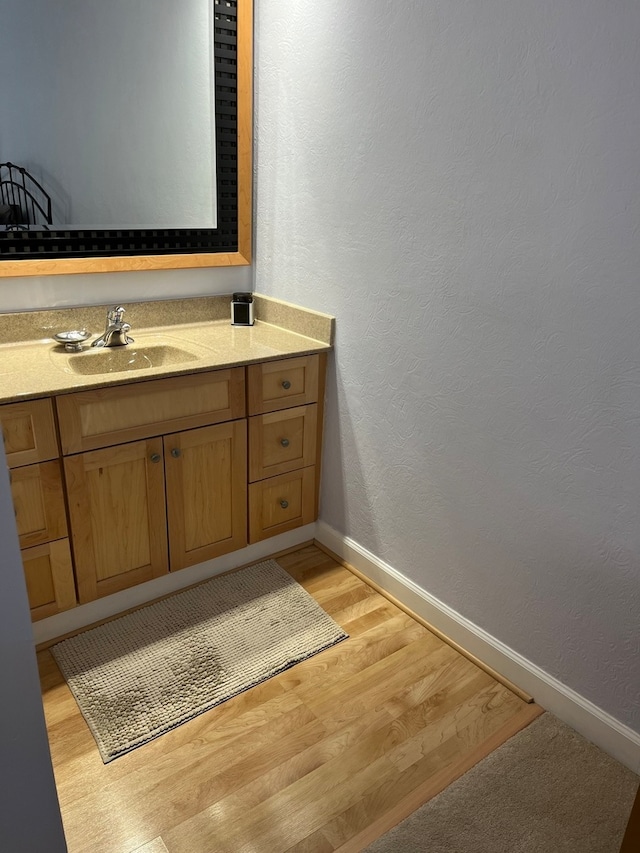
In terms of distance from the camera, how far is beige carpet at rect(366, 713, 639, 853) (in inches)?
Answer: 56.2

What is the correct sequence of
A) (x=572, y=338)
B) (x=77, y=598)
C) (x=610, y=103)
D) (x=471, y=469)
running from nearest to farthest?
(x=610, y=103) < (x=572, y=338) < (x=471, y=469) < (x=77, y=598)

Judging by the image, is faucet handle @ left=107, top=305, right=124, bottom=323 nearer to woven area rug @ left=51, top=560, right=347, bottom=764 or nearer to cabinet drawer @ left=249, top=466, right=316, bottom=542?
cabinet drawer @ left=249, top=466, right=316, bottom=542

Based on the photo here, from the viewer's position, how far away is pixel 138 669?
1.87m

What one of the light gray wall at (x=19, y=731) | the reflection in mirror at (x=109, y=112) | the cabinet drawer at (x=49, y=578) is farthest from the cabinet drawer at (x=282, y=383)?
the light gray wall at (x=19, y=731)

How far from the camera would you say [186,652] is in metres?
1.94

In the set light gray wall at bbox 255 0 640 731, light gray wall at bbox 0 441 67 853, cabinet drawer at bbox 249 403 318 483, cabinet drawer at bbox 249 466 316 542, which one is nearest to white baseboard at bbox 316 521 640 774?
light gray wall at bbox 255 0 640 731

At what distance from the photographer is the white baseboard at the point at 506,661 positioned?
5.31 feet

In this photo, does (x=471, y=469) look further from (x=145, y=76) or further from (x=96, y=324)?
(x=145, y=76)

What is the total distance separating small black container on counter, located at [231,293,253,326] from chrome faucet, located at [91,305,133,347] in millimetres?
441

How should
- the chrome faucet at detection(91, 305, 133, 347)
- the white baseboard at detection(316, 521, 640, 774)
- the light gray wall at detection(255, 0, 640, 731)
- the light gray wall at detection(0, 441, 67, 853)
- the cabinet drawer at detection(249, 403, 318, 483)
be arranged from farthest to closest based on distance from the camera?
1. the cabinet drawer at detection(249, 403, 318, 483)
2. the chrome faucet at detection(91, 305, 133, 347)
3. the white baseboard at detection(316, 521, 640, 774)
4. the light gray wall at detection(255, 0, 640, 731)
5. the light gray wall at detection(0, 441, 67, 853)

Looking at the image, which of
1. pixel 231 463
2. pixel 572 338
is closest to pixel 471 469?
pixel 572 338

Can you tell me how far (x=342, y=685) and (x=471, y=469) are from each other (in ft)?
2.36

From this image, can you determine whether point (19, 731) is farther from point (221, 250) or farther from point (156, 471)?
point (221, 250)

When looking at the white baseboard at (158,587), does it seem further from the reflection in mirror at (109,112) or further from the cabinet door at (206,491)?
the reflection in mirror at (109,112)
